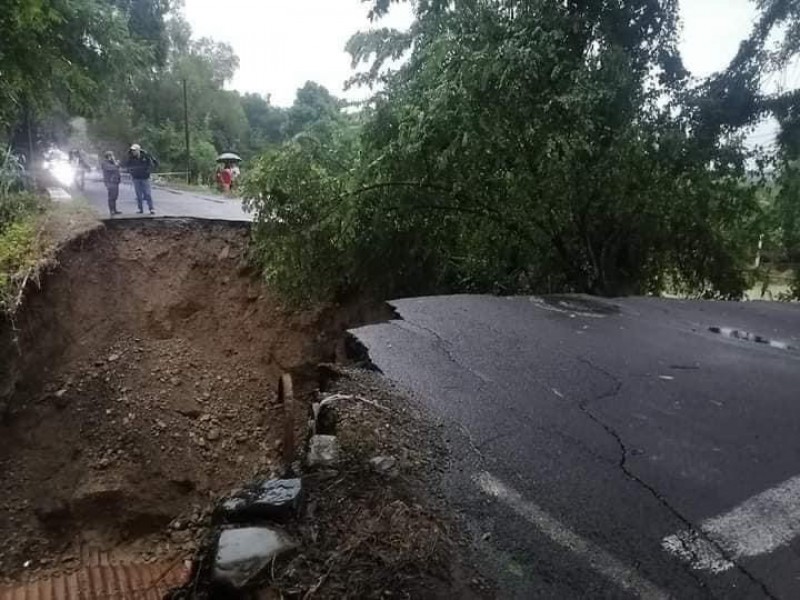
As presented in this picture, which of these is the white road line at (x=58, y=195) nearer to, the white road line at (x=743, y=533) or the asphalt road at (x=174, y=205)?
the asphalt road at (x=174, y=205)

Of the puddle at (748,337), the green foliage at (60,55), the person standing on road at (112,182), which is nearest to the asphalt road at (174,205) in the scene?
the person standing on road at (112,182)

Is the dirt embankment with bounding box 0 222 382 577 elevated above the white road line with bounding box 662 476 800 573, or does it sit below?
below

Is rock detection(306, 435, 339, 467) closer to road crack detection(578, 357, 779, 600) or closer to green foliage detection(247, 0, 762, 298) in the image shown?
road crack detection(578, 357, 779, 600)

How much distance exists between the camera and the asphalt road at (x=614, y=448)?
1600 millimetres

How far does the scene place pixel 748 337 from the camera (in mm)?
4355

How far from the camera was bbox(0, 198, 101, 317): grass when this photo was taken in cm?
607

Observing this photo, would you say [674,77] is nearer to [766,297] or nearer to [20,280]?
[766,297]

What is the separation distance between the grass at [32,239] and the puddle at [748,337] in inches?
280

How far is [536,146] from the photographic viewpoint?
6414 millimetres

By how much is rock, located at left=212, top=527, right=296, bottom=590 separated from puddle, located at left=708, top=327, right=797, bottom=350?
13.1 feet

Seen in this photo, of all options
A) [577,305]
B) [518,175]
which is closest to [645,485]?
[577,305]

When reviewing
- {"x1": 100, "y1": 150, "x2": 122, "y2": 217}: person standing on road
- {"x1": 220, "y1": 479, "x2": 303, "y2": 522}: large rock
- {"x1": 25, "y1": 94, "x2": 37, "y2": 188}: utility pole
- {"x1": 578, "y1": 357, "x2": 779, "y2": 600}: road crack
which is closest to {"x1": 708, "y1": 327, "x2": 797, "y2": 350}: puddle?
{"x1": 578, "y1": 357, "x2": 779, "y2": 600}: road crack

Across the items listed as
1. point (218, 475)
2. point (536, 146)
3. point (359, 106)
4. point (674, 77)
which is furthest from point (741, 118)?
point (218, 475)

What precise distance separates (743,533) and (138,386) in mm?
7040
